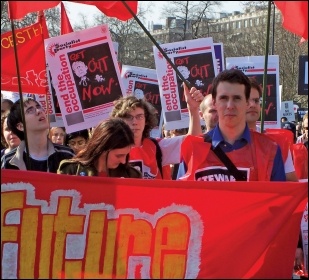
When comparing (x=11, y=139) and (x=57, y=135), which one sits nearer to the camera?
(x=11, y=139)

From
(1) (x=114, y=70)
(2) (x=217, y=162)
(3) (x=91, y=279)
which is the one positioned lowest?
(3) (x=91, y=279)

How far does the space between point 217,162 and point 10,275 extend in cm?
129

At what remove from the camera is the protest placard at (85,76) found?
7547 mm

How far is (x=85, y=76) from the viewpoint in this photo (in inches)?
300

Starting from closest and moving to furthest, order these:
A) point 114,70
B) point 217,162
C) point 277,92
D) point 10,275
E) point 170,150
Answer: point 10,275 < point 217,162 < point 170,150 < point 114,70 < point 277,92

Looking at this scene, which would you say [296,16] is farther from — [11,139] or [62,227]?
[11,139]

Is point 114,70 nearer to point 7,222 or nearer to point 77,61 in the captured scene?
point 77,61

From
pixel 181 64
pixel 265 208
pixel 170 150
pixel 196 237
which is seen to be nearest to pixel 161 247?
pixel 196 237

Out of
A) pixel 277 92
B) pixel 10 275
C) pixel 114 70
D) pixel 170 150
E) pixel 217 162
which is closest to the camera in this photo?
pixel 10 275

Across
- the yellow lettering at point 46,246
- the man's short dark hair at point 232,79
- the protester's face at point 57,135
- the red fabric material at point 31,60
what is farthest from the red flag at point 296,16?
the protester's face at point 57,135

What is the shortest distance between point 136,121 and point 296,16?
7.09 ft

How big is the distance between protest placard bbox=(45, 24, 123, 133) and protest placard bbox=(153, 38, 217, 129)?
104cm

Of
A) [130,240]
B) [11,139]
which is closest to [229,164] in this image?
[130,240]

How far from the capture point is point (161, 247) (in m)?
4.46
